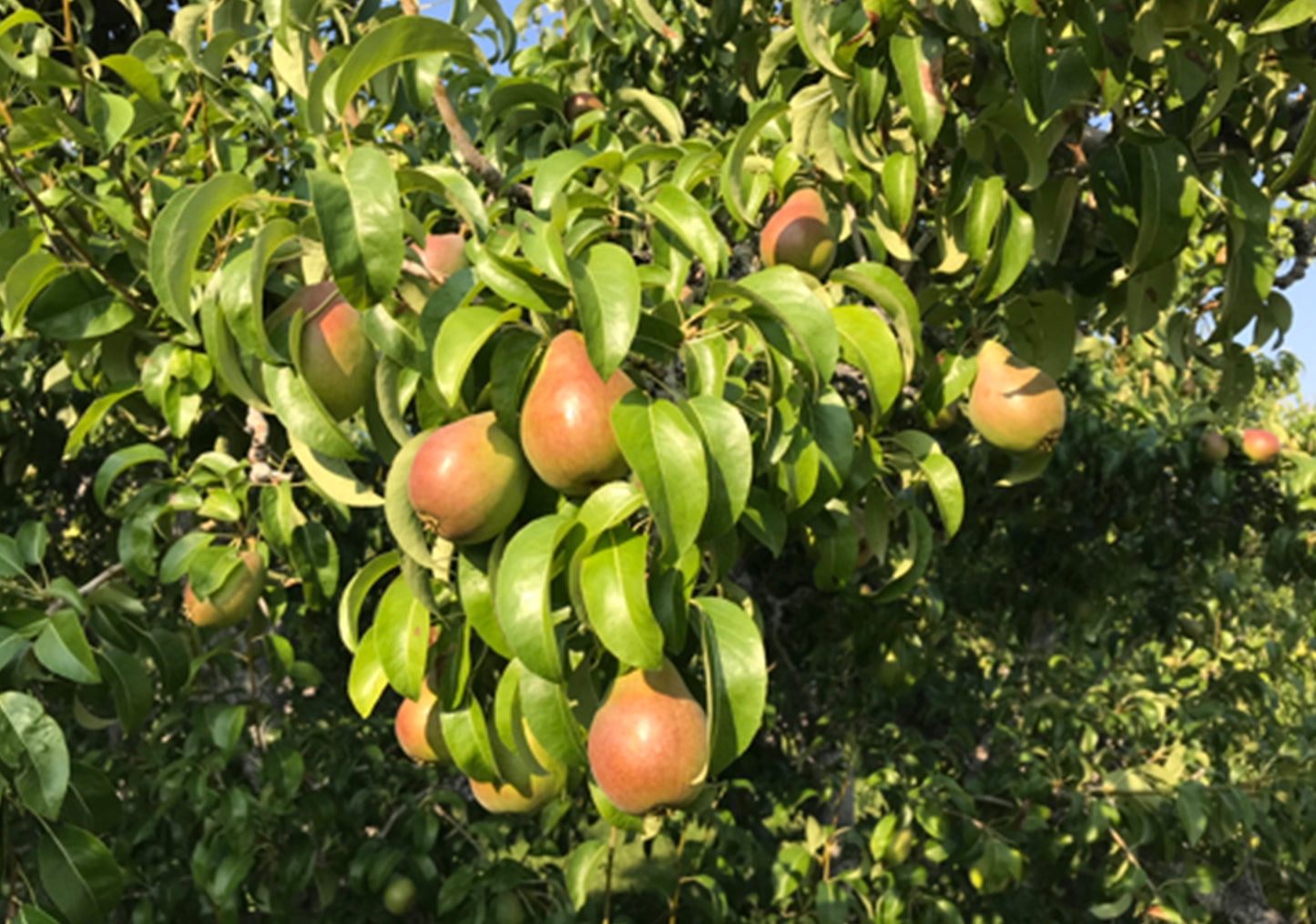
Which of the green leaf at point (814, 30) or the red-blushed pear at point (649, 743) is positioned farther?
the green leaf at point (814, 30)

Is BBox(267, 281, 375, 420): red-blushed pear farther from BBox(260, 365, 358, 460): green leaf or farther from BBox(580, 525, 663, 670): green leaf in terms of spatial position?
BBox(580, 525, 663, 670): green leaf

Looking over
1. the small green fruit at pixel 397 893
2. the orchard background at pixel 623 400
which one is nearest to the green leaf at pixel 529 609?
the orchard background at pixel 623 400

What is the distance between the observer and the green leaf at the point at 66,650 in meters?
1.13

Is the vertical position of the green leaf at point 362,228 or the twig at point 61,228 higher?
the green leaf at point 362,228

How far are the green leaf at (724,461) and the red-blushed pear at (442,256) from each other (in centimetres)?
40

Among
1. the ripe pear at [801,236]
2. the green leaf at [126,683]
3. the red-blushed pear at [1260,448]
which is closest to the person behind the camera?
the green leaf at [126,683]

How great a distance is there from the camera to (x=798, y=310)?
82 centimetres

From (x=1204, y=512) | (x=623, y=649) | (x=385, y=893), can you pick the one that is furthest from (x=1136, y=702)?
(x=623, y=649)

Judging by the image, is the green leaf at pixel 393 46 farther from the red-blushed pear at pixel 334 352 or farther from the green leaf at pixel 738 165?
the green leaf at pixel 738 165

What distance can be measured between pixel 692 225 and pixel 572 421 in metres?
0.27

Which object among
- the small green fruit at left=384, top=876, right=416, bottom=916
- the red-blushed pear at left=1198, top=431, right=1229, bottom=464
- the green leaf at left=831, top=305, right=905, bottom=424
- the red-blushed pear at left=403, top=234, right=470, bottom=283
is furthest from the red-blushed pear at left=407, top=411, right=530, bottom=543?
the red-blushed pear at left=1198, top=431, right=1229, bottom=464

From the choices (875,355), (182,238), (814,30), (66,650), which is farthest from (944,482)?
(66,650)

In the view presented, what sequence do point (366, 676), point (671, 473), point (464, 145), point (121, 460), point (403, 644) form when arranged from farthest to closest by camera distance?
1. point (121, 460)
2. point (464, 145)
3. point (366, 676)
4. point (403, 644)
5. point (671, 473)

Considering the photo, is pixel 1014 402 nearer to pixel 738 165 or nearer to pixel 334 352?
pixel 738 165
